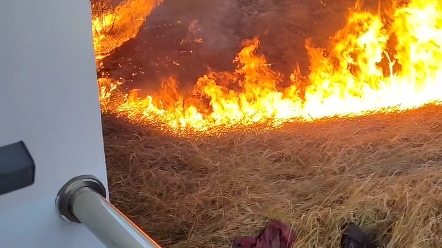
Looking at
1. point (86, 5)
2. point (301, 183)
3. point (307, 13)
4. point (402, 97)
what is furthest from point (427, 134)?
point (86, 5)

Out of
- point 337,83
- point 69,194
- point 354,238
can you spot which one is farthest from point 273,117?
point 69,194

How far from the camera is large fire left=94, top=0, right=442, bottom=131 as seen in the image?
1777 millimetres

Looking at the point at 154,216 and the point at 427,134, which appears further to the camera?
the point at 427,134

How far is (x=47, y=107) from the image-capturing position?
1.52ft

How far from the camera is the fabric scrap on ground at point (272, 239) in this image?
1.23 meters

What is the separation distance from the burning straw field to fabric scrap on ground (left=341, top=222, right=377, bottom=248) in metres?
0.02

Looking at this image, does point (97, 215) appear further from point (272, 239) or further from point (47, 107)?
point (272, 239)

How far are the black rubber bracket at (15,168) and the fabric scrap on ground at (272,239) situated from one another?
0.85m

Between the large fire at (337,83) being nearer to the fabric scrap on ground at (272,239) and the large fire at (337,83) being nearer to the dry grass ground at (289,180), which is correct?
the dry grass ground at (289,180)

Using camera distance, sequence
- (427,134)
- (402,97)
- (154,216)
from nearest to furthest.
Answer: (154,216), (427,134), (402,97)

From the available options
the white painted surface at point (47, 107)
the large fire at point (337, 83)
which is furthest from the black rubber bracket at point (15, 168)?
the large fire at point (337, 83)

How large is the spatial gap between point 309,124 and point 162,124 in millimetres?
481

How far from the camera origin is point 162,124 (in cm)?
170

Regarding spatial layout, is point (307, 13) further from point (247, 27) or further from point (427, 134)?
point (427, 134)
